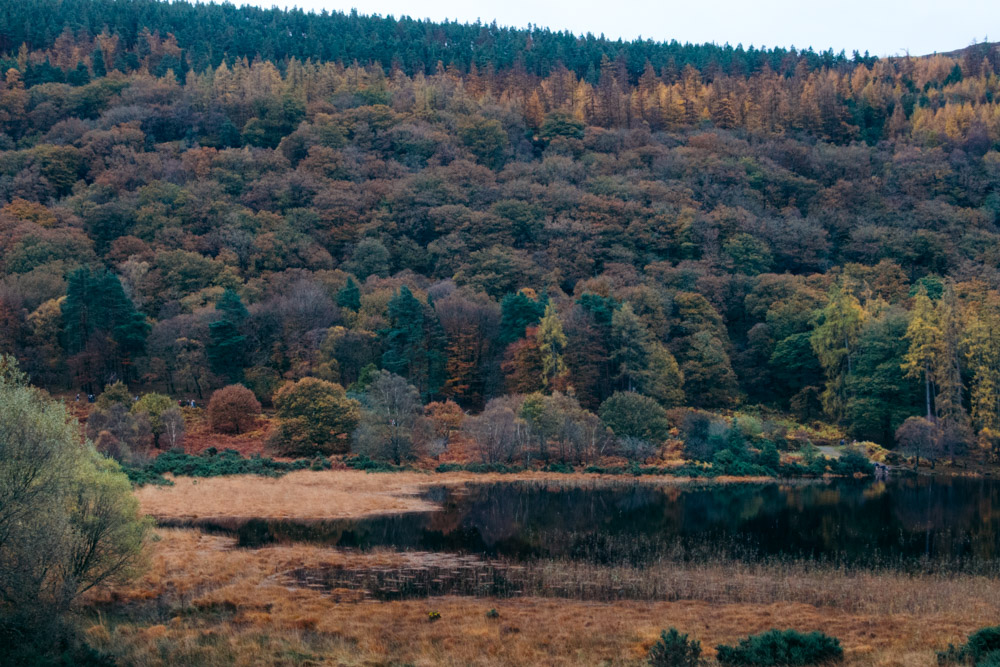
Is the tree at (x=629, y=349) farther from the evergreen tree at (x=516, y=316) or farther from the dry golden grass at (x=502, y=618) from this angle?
the dry golden grass at (x=502, y=618)

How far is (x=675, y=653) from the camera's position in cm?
1666

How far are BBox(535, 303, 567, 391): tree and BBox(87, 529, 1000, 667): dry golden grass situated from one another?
38.7 m

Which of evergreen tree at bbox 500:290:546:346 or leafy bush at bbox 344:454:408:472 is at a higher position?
evergreen tree at bbox 500:290:546:346

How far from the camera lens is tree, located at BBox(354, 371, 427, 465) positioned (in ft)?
185

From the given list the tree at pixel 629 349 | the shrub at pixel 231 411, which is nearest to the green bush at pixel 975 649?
the tree at pixel 629 349

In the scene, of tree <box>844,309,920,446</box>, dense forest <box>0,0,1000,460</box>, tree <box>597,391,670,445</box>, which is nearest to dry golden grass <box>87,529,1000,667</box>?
tree <box>597,391,670,445</box>

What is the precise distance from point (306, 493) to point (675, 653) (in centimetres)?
2923

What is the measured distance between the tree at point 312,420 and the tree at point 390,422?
1389 millimetres

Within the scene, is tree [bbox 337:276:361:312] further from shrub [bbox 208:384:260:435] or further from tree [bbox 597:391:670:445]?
tree [bbox 597:391:670:445]

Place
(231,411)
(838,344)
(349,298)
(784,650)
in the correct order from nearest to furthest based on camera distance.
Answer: (784,650)
(231,411)
(838,344)
(349,298)

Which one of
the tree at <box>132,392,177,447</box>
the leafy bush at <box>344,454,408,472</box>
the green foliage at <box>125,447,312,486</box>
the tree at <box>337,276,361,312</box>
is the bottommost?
the leafy bush at <box>344,454,408,472</box>

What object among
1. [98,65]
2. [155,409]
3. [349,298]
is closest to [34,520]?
[155,409]

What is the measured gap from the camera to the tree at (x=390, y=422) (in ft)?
185

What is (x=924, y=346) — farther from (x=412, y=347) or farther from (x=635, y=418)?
(x=412, y=347)
